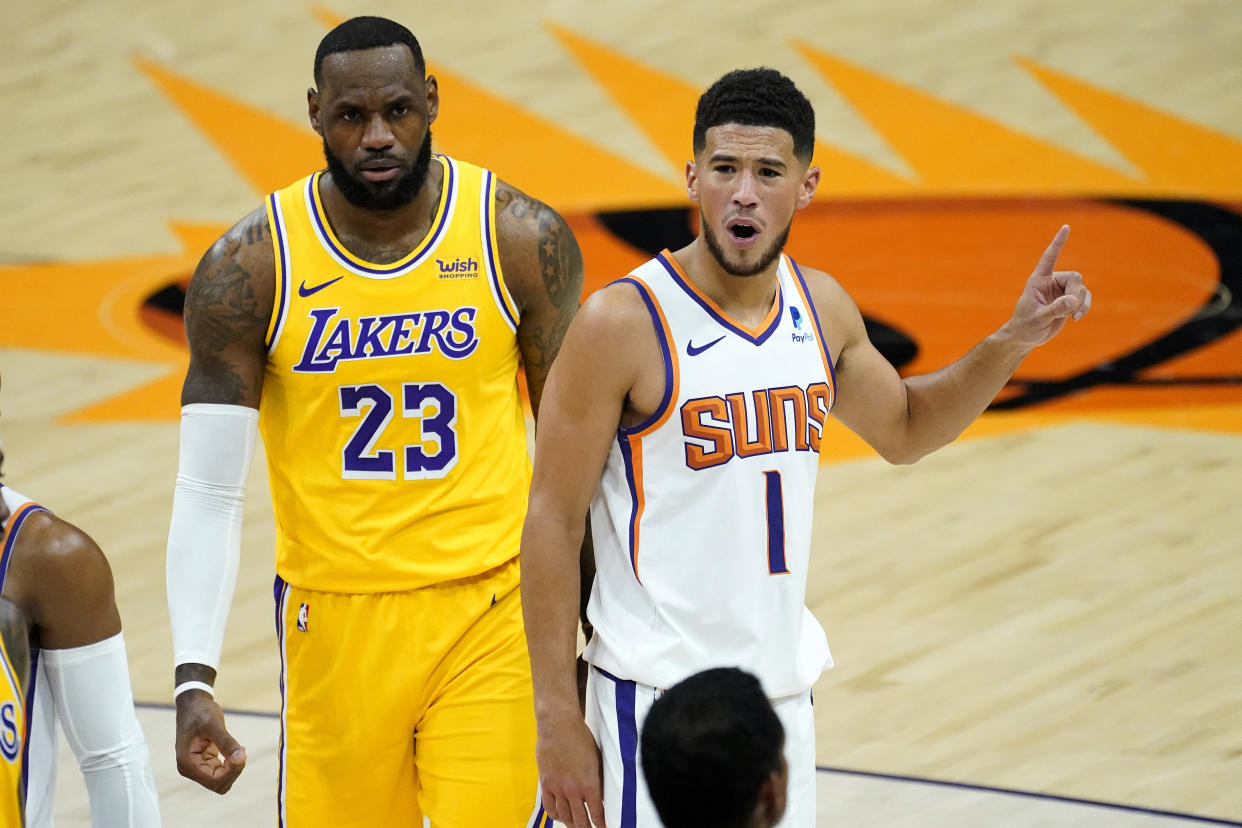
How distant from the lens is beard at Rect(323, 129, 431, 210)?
3238 millimetres

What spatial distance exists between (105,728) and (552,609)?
2.34 ft

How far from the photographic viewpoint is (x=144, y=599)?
19.7ft

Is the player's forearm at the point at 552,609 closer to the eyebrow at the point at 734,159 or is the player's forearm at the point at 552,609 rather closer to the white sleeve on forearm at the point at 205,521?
the eyebrow at the point at 734,159

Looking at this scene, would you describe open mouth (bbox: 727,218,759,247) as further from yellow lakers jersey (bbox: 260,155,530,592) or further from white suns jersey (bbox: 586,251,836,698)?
yellow lakers jersey (bbox: 260,155,530,592)

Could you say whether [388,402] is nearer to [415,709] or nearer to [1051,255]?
[415,709]

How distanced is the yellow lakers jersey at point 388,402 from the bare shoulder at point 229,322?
30 millimetres

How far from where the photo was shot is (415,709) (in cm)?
327

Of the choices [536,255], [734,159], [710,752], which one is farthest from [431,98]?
[710,752]

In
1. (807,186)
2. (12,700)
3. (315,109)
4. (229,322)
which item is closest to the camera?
(12,700)

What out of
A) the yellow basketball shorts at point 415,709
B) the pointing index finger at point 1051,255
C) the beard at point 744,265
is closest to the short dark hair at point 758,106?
the beard at point 744,265

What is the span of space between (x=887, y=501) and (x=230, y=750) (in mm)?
3982

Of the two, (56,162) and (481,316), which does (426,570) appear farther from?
(56,162)

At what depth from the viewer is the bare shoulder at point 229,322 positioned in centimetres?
319

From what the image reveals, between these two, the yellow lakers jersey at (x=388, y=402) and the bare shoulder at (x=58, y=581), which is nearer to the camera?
the bare shoulder at (x=58, y=581)
